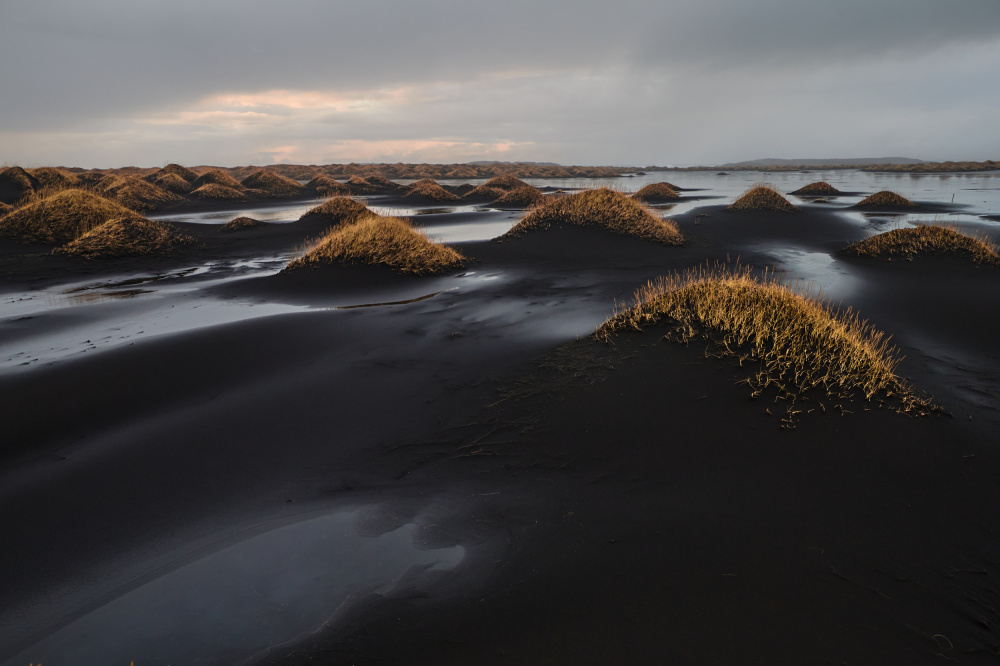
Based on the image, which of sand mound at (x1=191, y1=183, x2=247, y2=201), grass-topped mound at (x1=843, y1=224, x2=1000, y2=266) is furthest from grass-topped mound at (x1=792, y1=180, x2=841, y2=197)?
sand mound at (x1=191, y1=183, x2=247, y2=201)

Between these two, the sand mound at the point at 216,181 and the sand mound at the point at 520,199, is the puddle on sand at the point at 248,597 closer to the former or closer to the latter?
the sand mound at the point at 520,199

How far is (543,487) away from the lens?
566cm

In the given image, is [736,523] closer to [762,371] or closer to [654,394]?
[654,394]

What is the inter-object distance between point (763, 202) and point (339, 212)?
28780 millimetres

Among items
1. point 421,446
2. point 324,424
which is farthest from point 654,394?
point 324,424

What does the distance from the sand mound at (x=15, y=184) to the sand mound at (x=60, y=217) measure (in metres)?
17.6

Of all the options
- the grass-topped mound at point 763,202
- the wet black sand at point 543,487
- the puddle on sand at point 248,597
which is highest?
the grass-topped mound at point 763,202

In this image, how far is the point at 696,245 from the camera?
2367cm

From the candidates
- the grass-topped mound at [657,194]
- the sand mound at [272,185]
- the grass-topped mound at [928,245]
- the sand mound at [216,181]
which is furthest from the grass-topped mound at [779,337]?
the sand mound at [216,181]

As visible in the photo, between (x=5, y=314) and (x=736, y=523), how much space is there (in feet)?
58.2

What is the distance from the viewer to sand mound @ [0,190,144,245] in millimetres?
21672

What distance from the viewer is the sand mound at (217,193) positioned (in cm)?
5048

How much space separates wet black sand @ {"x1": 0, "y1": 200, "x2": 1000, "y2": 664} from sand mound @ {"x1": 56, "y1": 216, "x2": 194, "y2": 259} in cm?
1348

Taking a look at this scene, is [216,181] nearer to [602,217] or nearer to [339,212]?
[339,212]
